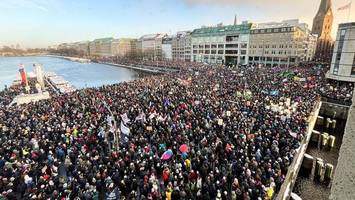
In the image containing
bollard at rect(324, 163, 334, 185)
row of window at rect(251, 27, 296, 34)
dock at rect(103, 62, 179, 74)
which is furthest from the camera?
dock at rect(103, 62, 179, 74)

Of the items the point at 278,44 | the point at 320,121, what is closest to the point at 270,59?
the point at 278,44

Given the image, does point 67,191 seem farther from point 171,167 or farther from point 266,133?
point 266,133

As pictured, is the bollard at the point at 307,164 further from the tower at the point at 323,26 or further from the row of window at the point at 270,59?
the tower at the point at 323,26

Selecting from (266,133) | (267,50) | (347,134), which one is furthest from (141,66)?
(347,134)

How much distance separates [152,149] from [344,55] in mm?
28359

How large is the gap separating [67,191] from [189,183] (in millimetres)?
4897

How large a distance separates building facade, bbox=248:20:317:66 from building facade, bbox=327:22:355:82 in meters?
31.1

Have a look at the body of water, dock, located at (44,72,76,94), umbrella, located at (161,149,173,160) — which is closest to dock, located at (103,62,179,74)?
the body of water

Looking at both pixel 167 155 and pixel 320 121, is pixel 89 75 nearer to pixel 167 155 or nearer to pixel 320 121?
pixel 320 121

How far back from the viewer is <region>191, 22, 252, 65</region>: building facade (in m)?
72.8

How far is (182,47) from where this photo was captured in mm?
100188

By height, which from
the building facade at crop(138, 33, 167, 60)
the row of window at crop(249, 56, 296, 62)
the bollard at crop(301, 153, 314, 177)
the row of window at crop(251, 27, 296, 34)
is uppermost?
the row of window at crop(251, 27, 296, 34)

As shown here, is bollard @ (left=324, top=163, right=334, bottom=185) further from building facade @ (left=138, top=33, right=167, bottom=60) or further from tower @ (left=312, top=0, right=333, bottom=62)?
building facade @ (left=138, top=33, right=167, bottom=60)

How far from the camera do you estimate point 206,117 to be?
16.6m
